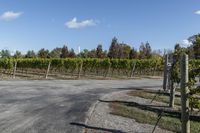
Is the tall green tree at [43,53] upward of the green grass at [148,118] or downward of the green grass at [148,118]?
upward

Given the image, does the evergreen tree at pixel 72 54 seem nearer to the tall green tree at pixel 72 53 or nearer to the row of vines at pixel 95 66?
the tall green tree at pixel 72 53

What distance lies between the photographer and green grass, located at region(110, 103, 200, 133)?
12535 mm

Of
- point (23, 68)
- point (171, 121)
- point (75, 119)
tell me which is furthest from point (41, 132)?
point (23, 68)

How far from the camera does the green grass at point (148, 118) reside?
12.5 m

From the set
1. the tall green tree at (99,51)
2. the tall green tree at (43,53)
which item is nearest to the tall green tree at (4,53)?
the tall green tree at (43,53)

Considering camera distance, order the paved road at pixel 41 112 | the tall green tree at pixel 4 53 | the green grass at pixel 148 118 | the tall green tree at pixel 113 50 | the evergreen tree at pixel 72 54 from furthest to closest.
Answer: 1. the tall green tree at pixel 4 53
2. the evergreen tree at pixel 72 54
3. the tall green tree at pixel 113 50
4. the green grass at pixel 148 118
5. the paved road at pixel 41 112

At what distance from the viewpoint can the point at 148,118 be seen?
13680 mm

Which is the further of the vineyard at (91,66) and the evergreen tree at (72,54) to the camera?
the evergreen tree at (72,54)

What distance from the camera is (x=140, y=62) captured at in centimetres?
5197

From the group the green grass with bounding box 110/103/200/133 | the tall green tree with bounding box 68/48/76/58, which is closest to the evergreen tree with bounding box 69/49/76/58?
the tall green tree with bounding box 68/48/76/58

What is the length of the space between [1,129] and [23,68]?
4570 cm

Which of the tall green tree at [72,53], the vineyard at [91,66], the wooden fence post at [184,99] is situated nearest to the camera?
the wooden fence post at [184,99]

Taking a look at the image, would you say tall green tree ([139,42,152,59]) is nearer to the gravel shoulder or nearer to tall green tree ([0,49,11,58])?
tall green tree ([0,49,11,58])

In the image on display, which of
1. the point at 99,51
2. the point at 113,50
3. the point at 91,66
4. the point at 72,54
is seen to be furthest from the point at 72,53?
the point at 91,66
